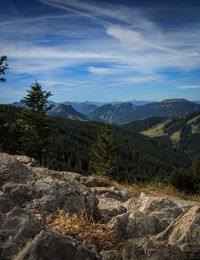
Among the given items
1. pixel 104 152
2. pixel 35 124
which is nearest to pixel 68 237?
pixel 35 124

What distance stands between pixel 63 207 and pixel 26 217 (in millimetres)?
1963

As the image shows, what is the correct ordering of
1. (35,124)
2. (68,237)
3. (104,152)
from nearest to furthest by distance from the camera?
(68,237), (35,124), (104,152)

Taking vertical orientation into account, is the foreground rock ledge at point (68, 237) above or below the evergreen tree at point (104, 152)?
above

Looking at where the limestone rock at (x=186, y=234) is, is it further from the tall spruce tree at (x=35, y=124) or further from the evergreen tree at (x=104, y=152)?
the evergreen tree at (x=104, y=152)

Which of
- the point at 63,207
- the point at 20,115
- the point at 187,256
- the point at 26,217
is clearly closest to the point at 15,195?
the point at 63,207

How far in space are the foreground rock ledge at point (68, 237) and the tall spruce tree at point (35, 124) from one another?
71.2 ft

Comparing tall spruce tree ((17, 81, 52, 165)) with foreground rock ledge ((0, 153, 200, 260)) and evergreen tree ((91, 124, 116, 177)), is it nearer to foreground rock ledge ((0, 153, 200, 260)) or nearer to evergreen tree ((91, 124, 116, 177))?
evergreen tree ((91, 124, 116, 177))

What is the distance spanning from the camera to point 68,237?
106 inches

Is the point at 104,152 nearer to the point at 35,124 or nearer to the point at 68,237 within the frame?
the point at 35,124

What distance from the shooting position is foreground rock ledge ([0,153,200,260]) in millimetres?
2410

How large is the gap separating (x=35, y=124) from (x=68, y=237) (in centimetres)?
2572

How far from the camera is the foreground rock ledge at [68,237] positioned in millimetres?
2410

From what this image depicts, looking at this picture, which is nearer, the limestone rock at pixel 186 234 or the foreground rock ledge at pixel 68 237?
the foreground rock ledge at pixel 68 237

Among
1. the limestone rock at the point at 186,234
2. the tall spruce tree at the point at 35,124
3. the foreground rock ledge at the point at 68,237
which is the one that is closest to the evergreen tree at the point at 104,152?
the tall spruce tree at the point at 35,124
